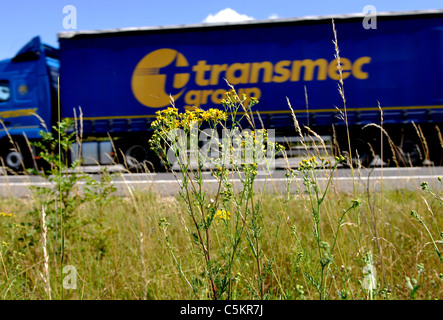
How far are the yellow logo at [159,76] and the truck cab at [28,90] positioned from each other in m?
2.05

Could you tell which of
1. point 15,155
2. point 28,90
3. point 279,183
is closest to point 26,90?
point 28,90

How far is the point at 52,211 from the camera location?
2252 mm

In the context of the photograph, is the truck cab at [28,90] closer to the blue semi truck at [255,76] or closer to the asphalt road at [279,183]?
the blue semi truck at [255,76]

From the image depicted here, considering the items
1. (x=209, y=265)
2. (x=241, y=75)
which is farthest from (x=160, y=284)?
(x=241, y=75)

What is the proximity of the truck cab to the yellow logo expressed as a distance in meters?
2.05

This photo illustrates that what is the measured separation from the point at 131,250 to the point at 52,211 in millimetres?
624

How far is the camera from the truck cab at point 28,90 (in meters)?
7.68

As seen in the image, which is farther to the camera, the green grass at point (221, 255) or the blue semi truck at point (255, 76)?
the blue semi truck at point (255, 76)

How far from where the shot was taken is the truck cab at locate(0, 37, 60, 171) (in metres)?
7.68

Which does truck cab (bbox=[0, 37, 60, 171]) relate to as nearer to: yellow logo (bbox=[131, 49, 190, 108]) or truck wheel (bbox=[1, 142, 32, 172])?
truck wheel (bbox=[1, 142, 32, 172])

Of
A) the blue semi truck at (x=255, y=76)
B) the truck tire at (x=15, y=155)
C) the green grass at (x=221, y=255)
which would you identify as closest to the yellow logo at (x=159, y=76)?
the blue semi truck at (x=255, y=76)

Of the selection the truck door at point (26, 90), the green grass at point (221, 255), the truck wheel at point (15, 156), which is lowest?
the green grass at point (221, 255)

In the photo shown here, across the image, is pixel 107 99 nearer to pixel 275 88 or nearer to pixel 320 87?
pixel 275 88
